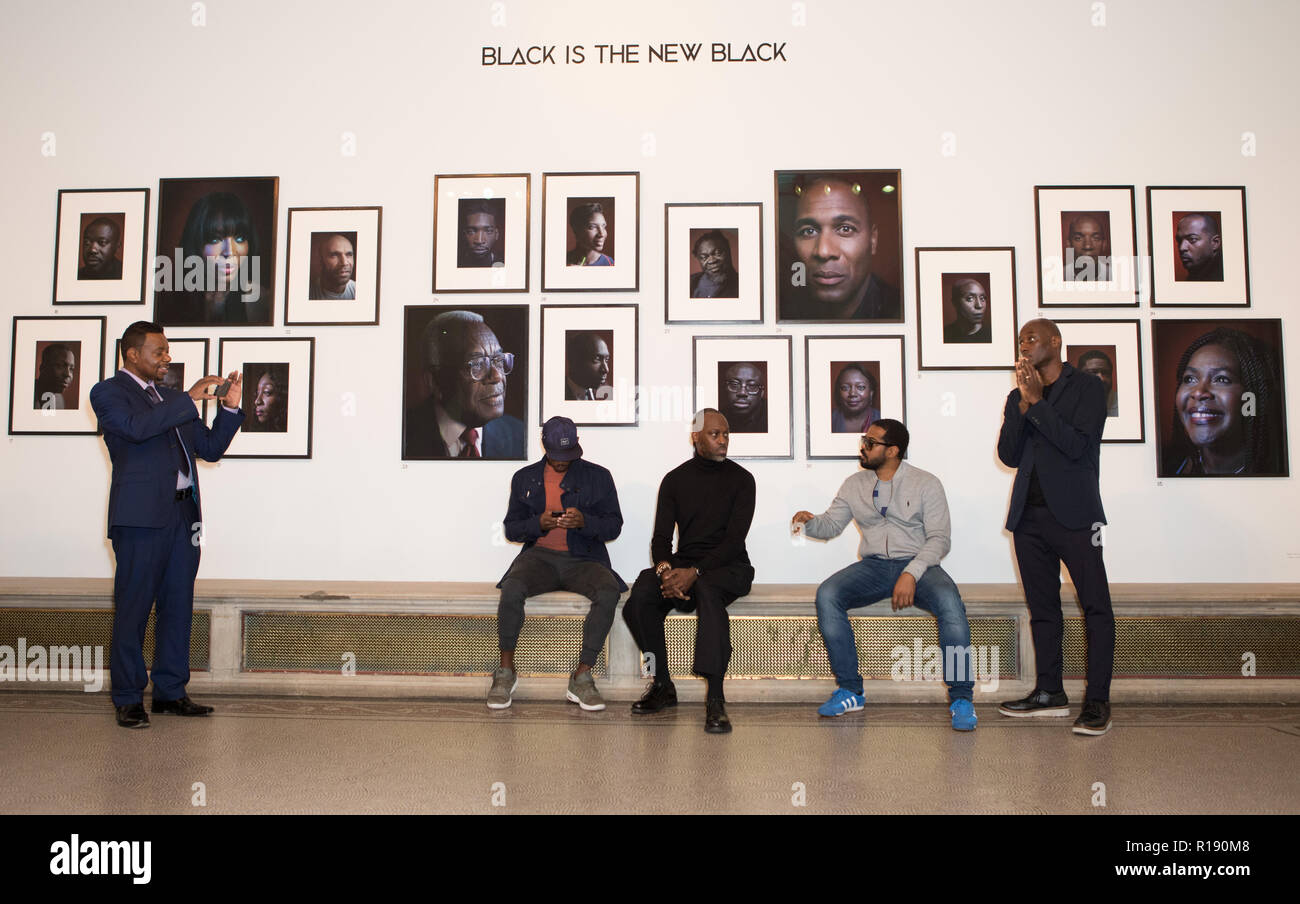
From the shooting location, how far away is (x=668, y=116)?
18.9 ft

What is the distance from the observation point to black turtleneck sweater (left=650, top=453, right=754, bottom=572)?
184 inches

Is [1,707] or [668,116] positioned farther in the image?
[668,116]

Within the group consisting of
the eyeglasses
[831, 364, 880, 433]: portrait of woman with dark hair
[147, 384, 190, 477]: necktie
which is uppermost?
the eyeglasses

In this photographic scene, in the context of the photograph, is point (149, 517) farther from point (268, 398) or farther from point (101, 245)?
point (101, 245)

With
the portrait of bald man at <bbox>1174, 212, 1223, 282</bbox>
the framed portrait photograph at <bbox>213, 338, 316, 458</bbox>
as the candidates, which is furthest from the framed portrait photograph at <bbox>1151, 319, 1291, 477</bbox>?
the framed portrait photograph at <bbox>213, 338, 316, 458</bbox>

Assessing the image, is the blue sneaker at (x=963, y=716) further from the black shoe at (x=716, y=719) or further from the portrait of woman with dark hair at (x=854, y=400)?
the portrait of woman with dark hair at (x=854, y=400)

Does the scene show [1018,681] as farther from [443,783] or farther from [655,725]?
[443,783]

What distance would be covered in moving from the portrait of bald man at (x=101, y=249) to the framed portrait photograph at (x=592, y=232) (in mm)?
2716

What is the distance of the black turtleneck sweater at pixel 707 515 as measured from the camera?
184 inches

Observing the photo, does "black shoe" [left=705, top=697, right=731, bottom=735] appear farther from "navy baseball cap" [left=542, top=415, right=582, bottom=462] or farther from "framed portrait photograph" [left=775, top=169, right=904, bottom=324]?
"framed portrait photograph" [left=775, top=169, right=904, bottom=324]

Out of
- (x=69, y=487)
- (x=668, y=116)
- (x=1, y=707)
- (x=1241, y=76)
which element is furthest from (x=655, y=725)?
(x=1241, y=76)

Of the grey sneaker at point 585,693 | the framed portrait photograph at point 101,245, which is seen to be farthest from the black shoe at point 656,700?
the framed portrait photograph at point 101,245

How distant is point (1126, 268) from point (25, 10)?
283 inches

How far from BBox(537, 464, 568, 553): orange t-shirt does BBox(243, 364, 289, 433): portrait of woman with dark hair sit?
1.82 meters
